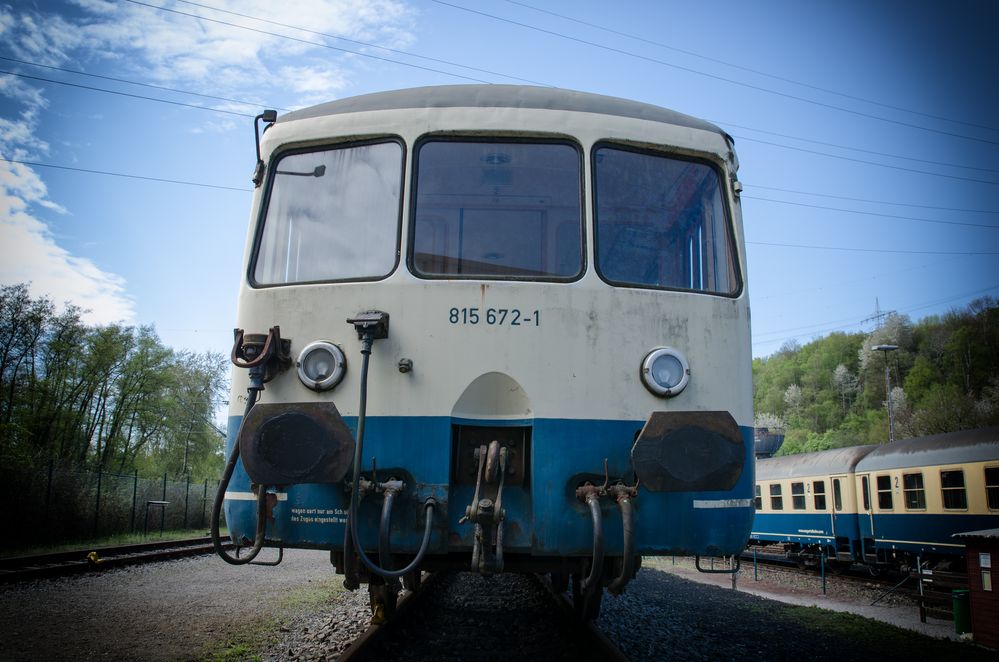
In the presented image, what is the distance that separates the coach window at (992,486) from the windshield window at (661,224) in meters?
13.1

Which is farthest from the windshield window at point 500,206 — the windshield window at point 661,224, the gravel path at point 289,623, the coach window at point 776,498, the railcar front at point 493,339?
the coach window at point 776,498

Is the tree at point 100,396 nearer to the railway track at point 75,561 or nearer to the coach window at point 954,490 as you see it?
the railway track at point 75,561

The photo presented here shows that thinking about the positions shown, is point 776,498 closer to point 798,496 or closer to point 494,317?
point 798,496

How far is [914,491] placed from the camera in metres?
16.1

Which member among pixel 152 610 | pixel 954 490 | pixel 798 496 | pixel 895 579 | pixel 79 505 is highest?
pixel 954 490

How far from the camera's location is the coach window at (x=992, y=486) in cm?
1390

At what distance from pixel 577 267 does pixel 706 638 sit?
13.5ft

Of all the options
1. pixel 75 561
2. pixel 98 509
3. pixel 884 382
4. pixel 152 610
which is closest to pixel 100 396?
pixel 98 509

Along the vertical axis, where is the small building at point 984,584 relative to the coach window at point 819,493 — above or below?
below

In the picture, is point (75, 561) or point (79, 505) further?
point (79, 505)

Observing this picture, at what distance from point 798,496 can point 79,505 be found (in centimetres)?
1914

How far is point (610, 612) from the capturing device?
702cm

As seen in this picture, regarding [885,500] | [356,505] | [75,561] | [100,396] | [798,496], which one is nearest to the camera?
[356,505]

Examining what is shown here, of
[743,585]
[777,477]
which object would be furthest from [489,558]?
[777,477]
